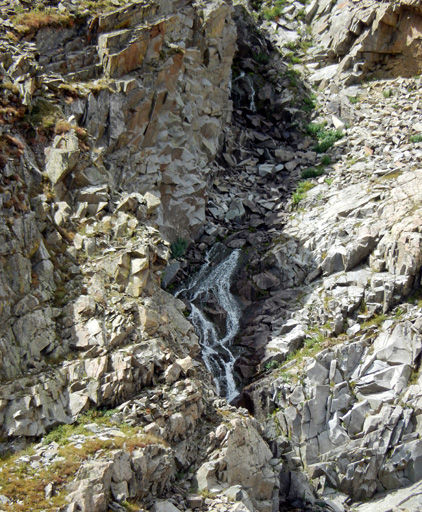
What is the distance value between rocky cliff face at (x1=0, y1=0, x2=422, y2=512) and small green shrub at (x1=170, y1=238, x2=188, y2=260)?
0.14 metres

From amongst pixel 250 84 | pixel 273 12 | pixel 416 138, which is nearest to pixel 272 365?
pixel 416 138

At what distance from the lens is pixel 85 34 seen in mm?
36094

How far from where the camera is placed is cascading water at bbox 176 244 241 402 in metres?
32.3

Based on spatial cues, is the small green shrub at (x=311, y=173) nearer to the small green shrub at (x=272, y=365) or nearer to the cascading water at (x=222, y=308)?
the cascading water at (x=222, y=308)

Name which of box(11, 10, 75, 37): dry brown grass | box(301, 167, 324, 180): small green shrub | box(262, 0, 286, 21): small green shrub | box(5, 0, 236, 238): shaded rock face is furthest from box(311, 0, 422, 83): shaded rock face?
box(11, 10, 75, 37): dry brown grass

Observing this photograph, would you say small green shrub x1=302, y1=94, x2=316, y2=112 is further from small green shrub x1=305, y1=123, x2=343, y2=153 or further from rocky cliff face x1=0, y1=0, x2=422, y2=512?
small green shrub x1=305, y1=123, x2=343, y2=153

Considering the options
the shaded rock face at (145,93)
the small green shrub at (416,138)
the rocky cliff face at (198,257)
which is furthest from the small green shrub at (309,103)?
the small green shrub at (416,138)

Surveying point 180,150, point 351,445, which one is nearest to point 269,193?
point 180,150

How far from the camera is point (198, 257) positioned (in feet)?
125

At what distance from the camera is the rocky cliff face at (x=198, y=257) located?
22.3 m

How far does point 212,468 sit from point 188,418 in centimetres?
193

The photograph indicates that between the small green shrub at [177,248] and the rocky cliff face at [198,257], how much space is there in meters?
0.14

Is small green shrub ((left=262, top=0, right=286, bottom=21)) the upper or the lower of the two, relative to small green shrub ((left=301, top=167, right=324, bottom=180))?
upper

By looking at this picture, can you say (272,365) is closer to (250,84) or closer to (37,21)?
(37,21)
